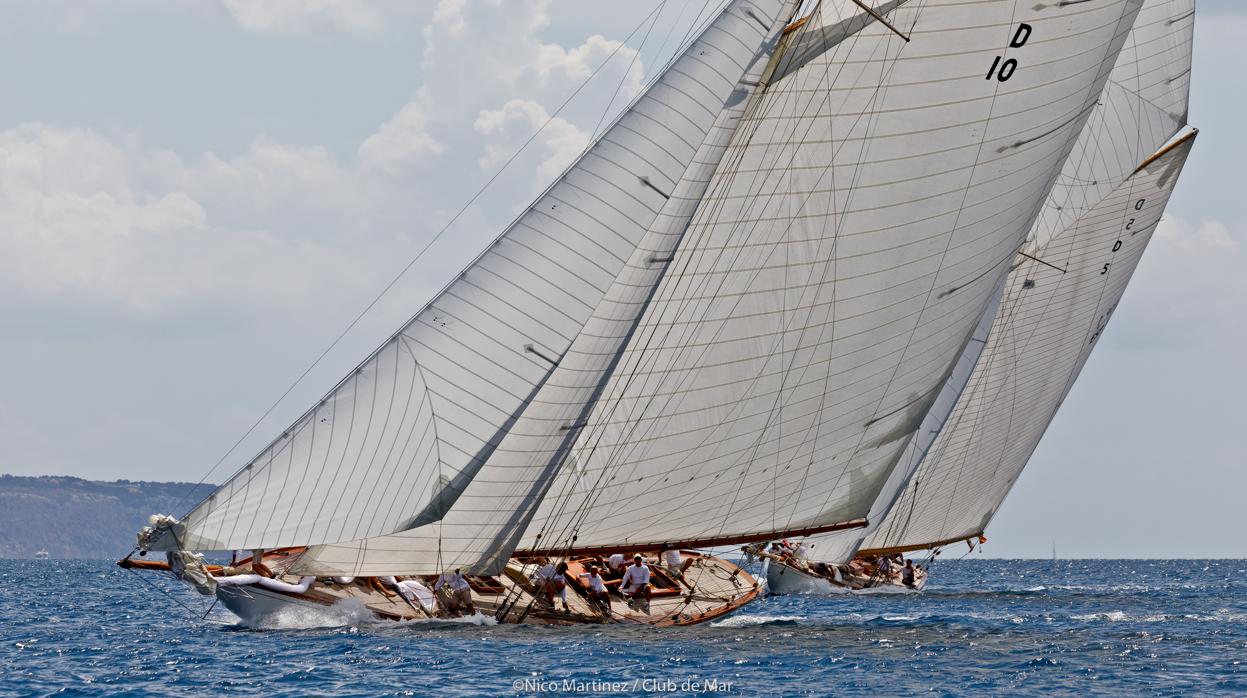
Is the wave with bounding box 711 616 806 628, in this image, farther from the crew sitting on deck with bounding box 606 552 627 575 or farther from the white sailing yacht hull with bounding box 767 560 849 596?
the white sailing yacht hull with bounding box 767 560 849 596

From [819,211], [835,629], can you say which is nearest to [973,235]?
[819,211]

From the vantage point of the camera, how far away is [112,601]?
186 feet

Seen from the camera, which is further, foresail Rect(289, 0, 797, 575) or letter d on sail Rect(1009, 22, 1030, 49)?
letter d on sail Rect(1009, 22, 1030, 49)

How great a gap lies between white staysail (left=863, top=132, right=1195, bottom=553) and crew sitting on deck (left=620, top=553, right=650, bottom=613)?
58.4 feet

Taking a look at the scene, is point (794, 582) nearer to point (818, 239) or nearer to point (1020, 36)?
point (818, 239)

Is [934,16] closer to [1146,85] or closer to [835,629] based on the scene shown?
[835,629]

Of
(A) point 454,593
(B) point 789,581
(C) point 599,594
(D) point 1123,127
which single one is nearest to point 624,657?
(A) point 454,593

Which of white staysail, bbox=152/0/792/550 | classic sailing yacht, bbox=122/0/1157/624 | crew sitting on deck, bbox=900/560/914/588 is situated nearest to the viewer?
white staysail, bbox=152/0/792/550

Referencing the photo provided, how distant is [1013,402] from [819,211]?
22225 millimetres

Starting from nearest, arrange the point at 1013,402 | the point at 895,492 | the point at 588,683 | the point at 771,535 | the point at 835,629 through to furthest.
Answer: the point at 588,683, the point at 771,535, the point at 835,629, the point at 895,492, the point at 1013,402

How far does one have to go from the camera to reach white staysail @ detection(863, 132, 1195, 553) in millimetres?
46969

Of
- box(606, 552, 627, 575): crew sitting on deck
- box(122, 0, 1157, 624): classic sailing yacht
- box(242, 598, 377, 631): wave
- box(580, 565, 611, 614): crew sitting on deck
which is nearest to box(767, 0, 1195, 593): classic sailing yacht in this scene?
box(606, 552, 627, 575): crew sitting on deck

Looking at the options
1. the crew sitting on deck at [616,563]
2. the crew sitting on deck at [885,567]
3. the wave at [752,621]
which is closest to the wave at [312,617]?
the crew sitting on deck at [616,563]

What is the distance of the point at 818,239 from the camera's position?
3000 centimetres
